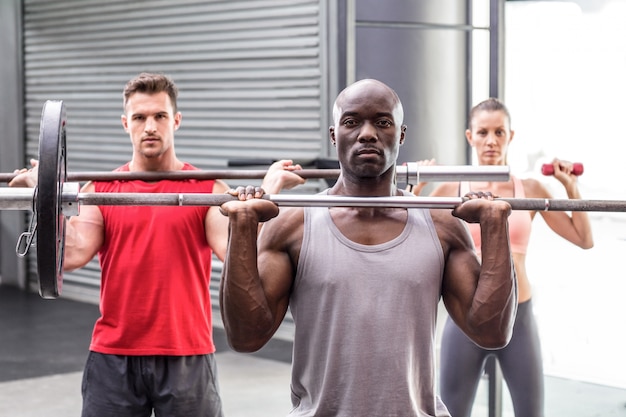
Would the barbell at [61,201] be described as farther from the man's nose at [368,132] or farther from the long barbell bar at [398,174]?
the long barbell bar at [398,174]

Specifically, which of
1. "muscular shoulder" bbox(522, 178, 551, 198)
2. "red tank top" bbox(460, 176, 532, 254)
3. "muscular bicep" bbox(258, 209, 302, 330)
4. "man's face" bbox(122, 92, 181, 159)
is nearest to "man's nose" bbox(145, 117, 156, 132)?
"man's face" bbox(122, 92, 181, 159)

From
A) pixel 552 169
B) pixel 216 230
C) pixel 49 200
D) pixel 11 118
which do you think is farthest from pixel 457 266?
pixel 11 118

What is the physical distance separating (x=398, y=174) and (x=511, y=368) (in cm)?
137

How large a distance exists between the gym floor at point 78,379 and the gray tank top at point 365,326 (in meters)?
2.51

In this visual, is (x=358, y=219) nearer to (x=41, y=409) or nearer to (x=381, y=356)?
(x=381, y=356)

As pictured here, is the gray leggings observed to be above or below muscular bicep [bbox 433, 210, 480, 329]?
below

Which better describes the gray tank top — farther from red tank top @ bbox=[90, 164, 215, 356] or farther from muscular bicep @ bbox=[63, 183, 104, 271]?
muscular bicep @ bbox=[63, 183, 104, 271]

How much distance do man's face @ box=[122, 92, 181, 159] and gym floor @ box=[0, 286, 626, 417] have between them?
2.34 metres

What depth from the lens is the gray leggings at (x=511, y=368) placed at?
3.78 meters

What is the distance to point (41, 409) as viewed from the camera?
212 inches

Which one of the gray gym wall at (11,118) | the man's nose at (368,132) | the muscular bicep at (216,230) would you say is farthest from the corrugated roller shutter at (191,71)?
the man's nose at (368,132)

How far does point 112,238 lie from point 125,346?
0.34 meters

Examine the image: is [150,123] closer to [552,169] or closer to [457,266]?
[457,266]

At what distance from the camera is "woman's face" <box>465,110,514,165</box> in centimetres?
383
